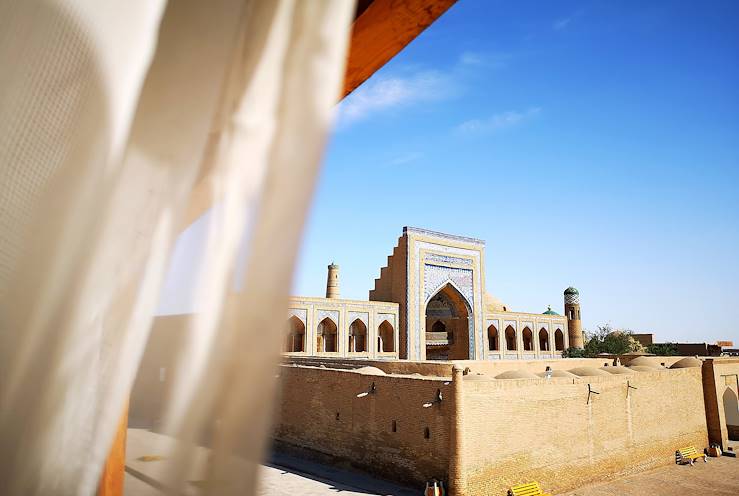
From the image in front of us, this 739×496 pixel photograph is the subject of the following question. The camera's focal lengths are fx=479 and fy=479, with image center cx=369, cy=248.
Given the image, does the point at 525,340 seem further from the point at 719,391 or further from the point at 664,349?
the point at 719,391

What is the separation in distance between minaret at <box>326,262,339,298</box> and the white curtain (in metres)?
24.4

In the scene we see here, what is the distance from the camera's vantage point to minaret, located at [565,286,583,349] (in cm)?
3108

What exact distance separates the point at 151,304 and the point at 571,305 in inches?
1391

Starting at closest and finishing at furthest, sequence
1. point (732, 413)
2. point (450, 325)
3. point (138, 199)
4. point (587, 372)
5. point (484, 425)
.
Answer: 1. point (138, 199)
2. point (484, 425)
3. point (587, 372)
4. point (732, 413)
5. point (450, 325)

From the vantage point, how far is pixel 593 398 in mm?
9312

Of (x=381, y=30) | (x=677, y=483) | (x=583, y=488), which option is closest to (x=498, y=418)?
(x=583, y=488)

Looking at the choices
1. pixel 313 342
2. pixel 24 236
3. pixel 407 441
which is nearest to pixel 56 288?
pixel 24 236

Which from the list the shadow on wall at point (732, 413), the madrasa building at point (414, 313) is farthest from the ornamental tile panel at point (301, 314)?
the shadow on wall at point (732, 413)

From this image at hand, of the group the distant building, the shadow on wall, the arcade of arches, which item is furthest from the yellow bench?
the distant building

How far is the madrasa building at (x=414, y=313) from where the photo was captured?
57.7ft

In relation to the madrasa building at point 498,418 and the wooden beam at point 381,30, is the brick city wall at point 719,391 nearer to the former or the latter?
the madrasa building at point 498,418

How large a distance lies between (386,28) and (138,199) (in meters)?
0.56

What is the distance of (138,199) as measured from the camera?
0.83m

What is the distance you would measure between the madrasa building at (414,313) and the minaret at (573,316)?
1026 centimetres
